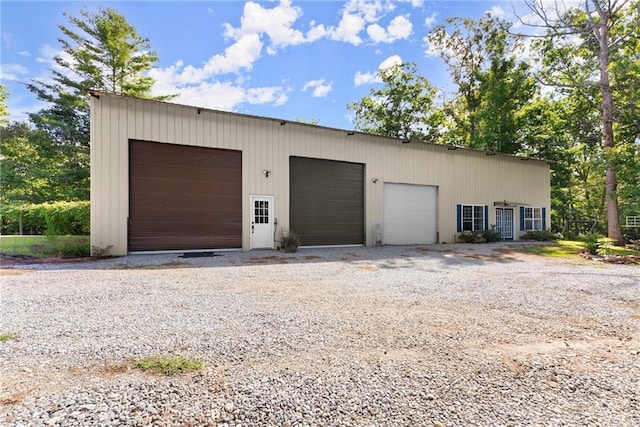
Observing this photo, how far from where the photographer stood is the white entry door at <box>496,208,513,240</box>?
1630 centimetres

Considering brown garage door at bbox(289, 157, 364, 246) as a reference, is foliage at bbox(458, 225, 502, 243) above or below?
below

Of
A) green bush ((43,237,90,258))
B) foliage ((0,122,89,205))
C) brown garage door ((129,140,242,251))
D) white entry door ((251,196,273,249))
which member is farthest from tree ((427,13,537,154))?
foliage ((0,122,89,205))

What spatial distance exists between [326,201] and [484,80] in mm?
16766

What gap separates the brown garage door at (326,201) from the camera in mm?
11570

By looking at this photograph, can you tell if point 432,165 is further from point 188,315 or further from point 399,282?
point 188,315

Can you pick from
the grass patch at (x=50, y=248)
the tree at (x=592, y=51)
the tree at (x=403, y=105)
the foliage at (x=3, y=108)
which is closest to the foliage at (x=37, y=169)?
the foliage at (x=3, y=108)

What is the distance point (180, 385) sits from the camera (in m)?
2.14

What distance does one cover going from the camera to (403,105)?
24.1 m

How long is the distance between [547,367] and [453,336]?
0.79 m

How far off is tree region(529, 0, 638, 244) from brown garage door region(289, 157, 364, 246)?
10.7 metres

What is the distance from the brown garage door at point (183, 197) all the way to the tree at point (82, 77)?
32.8ft

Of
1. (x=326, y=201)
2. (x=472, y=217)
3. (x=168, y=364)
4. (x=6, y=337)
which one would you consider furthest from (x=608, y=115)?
(x=6, y=337)

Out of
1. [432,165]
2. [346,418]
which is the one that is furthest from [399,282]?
[432,165]

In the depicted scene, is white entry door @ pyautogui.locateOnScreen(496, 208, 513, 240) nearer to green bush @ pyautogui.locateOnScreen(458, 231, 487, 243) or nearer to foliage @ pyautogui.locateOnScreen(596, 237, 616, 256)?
green bush @ pyautogui.locateOnScreen(458, 231, 487, 243)
